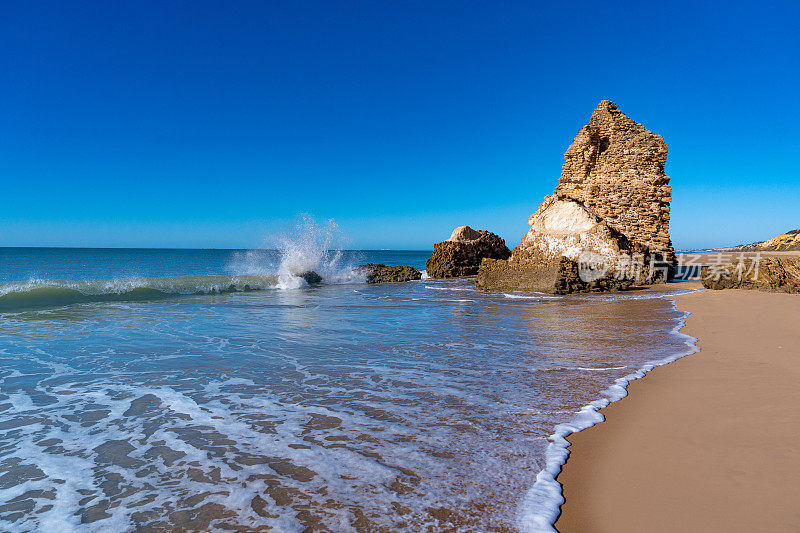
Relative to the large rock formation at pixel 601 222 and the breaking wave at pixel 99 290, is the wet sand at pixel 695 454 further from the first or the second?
the breaking wave at pixel 99 290

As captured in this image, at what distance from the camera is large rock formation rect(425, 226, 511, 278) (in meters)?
18.5

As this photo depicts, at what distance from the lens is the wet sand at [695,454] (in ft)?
5.60

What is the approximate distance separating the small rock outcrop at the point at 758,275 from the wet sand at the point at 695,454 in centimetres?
622

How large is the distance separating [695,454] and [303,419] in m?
2.10

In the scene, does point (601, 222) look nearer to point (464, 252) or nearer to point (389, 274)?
point (464, 252)

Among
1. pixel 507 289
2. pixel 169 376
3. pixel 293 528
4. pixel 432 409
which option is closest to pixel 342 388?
pixel 432 409

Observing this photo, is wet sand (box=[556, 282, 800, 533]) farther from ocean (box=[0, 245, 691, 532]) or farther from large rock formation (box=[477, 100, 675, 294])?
large rock formation (box=[477, 100, 675, 294])

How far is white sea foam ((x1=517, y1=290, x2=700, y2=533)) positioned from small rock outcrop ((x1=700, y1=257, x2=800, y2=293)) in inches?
298

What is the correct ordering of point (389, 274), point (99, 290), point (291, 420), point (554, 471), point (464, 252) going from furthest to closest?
point (464, 252), point (389, 274), point (99, 290), point (291, 420), point (554, 471)

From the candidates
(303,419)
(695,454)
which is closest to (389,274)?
(303,419)

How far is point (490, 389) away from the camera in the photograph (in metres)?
3.36

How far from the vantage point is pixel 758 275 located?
9.36 meters

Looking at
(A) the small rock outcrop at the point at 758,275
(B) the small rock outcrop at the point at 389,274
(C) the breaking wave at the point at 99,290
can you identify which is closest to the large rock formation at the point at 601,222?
(A) the small rock outcrop at the point at 758,275

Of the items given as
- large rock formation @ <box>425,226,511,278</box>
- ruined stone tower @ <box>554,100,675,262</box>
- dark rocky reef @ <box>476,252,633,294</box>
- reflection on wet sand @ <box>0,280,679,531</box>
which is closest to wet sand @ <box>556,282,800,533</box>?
reflection on wet sand @ <box>0,280,679,531</box>
